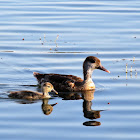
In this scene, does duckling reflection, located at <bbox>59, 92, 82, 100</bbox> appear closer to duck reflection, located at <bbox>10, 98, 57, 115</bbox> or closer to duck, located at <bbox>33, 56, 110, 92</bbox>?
duck, located at <bbox>33, 56, 110, 92</bbox>

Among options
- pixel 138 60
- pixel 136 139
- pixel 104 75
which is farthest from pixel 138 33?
pixel 136 139

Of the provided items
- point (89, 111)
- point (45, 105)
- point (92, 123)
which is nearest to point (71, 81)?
point (45, 105)

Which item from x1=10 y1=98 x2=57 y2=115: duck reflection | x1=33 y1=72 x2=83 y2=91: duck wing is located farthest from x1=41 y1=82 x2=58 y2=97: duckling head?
x1=33 y1=72 x2=83 y2=91: duck wing

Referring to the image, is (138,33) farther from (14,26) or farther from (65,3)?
(65,3)

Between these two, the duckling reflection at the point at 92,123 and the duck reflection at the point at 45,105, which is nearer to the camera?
the duckling reflection at the point at 92,123

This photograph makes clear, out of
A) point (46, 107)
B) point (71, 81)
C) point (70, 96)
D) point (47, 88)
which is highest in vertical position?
point (71, 81)

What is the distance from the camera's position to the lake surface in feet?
33.3

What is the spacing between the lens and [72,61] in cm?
1608

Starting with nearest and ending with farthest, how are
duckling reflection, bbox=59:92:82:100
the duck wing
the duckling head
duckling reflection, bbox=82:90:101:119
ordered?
duckling reflection, bbox=82:90:101:119
the duckling head
duckling reflection, bbox=59:92:82:100
the duck wing

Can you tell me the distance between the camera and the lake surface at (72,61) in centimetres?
1014

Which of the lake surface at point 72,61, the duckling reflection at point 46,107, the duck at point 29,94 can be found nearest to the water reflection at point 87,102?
the lake surface at point 72,61

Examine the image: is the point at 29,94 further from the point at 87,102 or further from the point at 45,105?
the point at 87,102

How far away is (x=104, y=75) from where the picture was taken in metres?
14.8

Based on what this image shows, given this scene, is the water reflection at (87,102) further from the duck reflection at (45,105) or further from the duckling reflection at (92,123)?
the duck reflection at (45,105)
